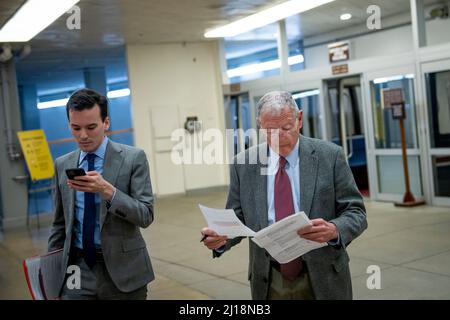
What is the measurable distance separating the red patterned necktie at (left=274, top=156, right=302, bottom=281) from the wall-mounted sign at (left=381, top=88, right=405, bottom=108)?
6.80m

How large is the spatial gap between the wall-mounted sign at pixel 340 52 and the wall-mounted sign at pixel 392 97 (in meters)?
1.55

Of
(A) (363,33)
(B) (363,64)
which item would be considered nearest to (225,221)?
(B) (363,64)

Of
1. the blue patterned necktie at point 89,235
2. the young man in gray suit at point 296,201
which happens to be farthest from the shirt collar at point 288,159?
the blue patterned necktie at point 89,235

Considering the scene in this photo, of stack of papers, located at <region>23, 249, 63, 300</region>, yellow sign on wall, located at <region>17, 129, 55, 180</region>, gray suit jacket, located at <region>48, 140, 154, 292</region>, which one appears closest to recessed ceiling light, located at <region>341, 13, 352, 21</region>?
yellow sign on wall, located at <region>17, 129, 55, 180</region>

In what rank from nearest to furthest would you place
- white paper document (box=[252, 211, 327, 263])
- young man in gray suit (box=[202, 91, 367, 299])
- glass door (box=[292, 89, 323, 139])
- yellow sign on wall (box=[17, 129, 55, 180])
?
white paper document (box=[252, 211, 327, 263])
young man in gray suit (box=[202, 91, 367, 299])
yellow sign on wall (box=[17, 129, 55, 180])
glass door (box=[292, 89, 323, 139])

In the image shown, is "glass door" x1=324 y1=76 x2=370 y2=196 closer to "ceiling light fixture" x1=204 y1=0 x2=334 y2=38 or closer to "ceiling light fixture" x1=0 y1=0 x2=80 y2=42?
"ceiling light fixture" x1=204 y1=0 x2=334 y2=38

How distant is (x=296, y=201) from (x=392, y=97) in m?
6.89

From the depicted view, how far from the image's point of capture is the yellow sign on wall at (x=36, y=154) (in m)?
9.58

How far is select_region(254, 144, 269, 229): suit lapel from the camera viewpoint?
201cm

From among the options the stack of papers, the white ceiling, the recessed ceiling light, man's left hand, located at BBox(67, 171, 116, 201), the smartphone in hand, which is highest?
the recessed ceiling light

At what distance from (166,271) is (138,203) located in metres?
3.76

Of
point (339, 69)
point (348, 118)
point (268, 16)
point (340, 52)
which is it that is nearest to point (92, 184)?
point (268, 16)

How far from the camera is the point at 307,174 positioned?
1993 mm

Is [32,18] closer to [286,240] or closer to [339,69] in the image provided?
[339,69]
